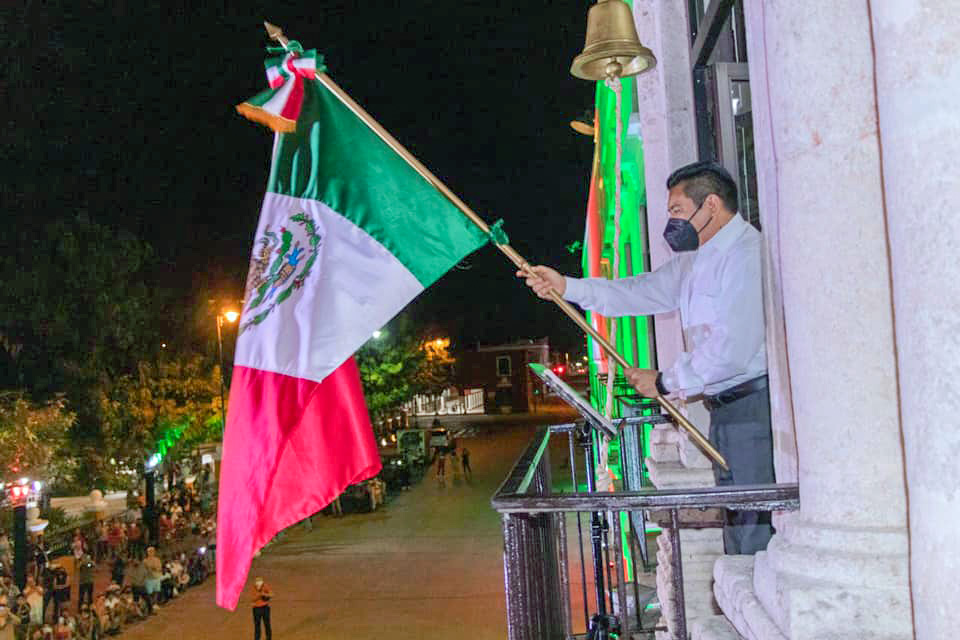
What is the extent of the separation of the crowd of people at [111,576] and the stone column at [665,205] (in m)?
10.4

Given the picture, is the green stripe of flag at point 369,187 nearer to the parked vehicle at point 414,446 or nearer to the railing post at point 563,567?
the railing post at point 563,567

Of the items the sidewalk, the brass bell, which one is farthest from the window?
the sidewalk

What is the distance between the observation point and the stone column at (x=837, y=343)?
2.64 m

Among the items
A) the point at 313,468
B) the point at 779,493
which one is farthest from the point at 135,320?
the point at 779,493

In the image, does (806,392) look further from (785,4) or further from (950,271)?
(785,4)

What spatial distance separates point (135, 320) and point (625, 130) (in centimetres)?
1937

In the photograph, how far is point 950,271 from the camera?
7.67 feet

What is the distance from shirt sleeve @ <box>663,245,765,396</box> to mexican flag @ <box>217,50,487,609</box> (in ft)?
3.76

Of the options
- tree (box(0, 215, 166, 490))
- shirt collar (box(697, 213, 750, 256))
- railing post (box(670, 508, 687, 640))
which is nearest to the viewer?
railing post (box(670, 508, 687, 640))

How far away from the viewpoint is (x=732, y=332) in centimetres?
348

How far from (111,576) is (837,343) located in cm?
1911

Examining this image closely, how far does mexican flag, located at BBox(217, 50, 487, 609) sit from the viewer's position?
375 centimetres

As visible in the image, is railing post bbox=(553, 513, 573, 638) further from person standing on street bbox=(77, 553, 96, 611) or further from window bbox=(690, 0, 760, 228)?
person standing on street bbox=(77, 553, 96, 611)

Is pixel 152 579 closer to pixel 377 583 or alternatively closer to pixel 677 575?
pixel 377 583
